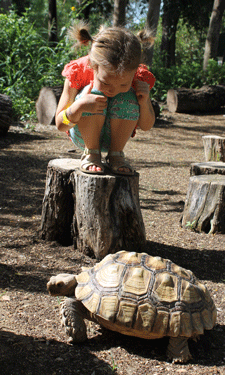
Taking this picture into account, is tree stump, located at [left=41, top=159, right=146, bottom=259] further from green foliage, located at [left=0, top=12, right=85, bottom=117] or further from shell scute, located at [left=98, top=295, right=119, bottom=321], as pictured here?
green foliage, located at [left=0, top=12, right=85, bottom=117]

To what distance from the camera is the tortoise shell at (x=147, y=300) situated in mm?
2078

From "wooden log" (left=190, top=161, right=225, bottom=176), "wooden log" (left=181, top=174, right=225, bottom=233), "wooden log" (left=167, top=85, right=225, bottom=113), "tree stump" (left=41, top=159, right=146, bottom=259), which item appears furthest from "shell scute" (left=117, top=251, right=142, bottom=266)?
"wooden log" (left=167, top=85, right=225, bottom=113)

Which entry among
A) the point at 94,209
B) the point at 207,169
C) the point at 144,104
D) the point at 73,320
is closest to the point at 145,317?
the point at 73,320

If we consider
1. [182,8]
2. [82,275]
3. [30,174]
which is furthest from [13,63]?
[182,8]

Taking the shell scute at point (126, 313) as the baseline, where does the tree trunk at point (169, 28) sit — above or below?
above

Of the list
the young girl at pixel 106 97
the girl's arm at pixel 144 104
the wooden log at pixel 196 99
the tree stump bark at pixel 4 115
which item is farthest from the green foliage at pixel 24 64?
the girl's arm at pixel 144 104

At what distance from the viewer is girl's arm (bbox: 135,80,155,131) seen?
9.48 ft

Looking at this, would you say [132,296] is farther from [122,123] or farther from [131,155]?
[131,155]

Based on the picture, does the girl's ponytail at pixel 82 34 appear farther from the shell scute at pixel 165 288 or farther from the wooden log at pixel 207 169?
the wooden log at pixel 207 169

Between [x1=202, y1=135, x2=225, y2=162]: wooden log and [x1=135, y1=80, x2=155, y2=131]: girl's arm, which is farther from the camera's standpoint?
[x1=202, y1=135, x2=225, y2=162]: wooden log

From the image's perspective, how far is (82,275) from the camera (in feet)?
7.61

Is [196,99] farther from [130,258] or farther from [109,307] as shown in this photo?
[109,307]

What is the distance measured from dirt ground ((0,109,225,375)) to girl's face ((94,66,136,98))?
135 centimetres

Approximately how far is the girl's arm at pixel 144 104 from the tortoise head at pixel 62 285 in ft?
4.63
